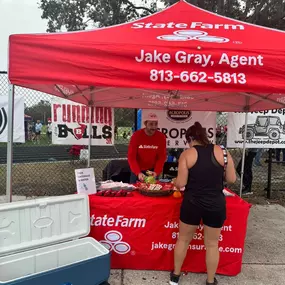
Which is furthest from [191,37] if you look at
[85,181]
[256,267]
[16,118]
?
[16,118]

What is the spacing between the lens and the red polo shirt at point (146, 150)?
405 centimetres

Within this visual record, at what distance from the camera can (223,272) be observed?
3016 millimetres

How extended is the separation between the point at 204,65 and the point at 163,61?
0.35 m

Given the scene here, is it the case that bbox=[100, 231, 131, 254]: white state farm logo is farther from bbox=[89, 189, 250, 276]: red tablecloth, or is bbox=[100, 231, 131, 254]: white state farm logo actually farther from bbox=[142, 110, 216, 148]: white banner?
bbox=[142, 110, 216, 148]: white banner

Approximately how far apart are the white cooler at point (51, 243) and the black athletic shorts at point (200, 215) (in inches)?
31.8

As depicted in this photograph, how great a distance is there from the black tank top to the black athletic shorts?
37 mm

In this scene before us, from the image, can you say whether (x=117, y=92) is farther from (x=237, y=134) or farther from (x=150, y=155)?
(x=237, y=134)

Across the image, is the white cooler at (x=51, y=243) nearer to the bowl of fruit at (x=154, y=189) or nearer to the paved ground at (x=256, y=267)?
the paved ground at (x=256, y=267)

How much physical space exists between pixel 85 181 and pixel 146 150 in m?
1.27

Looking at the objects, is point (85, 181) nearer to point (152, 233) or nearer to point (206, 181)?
point (152, 233)

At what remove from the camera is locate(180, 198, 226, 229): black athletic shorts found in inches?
99.9

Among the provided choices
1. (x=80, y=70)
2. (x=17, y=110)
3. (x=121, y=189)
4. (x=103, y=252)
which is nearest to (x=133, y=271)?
(x=103, y=252)

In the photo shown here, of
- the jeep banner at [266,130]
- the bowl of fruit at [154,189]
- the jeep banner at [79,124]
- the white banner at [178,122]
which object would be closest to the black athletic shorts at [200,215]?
the bowl of fruit at [154,189]

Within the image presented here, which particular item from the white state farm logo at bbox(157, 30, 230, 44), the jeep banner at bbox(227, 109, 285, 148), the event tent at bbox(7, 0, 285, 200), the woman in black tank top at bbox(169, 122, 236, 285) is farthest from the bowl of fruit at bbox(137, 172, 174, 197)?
the jeep banner at bbox(227, 109, 285, 148)
